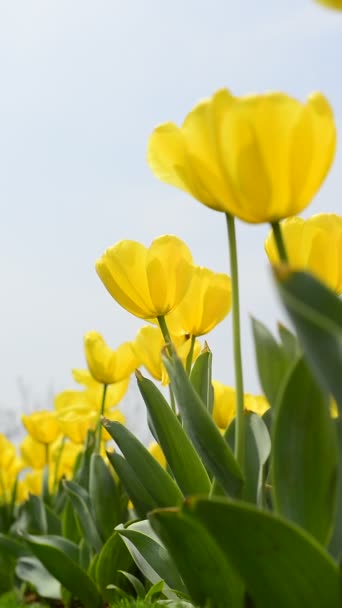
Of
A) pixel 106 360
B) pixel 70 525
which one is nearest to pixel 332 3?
pixel 106 360

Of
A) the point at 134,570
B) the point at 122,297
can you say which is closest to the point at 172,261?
the point at 122,297

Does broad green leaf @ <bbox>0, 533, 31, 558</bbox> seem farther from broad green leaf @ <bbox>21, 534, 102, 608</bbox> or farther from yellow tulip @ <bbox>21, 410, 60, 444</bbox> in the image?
broad green leaf @ <bbox>21, 534, 102, 608</bbox>

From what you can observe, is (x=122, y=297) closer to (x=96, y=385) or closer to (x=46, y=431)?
(x=96, y=385)

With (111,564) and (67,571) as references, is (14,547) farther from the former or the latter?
(111,564)

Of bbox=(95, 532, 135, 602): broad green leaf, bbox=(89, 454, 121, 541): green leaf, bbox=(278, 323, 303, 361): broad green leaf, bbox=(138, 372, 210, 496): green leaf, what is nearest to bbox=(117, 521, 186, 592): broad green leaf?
bbox=(138, 372, 210, 496): green leaf

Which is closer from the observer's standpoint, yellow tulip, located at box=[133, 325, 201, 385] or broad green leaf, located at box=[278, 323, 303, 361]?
broad green leaf, located at box=[278, 323, 303, 361]

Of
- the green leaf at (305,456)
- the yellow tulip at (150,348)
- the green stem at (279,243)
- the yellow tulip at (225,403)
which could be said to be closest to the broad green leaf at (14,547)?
the yellow tulip at (225,403)
